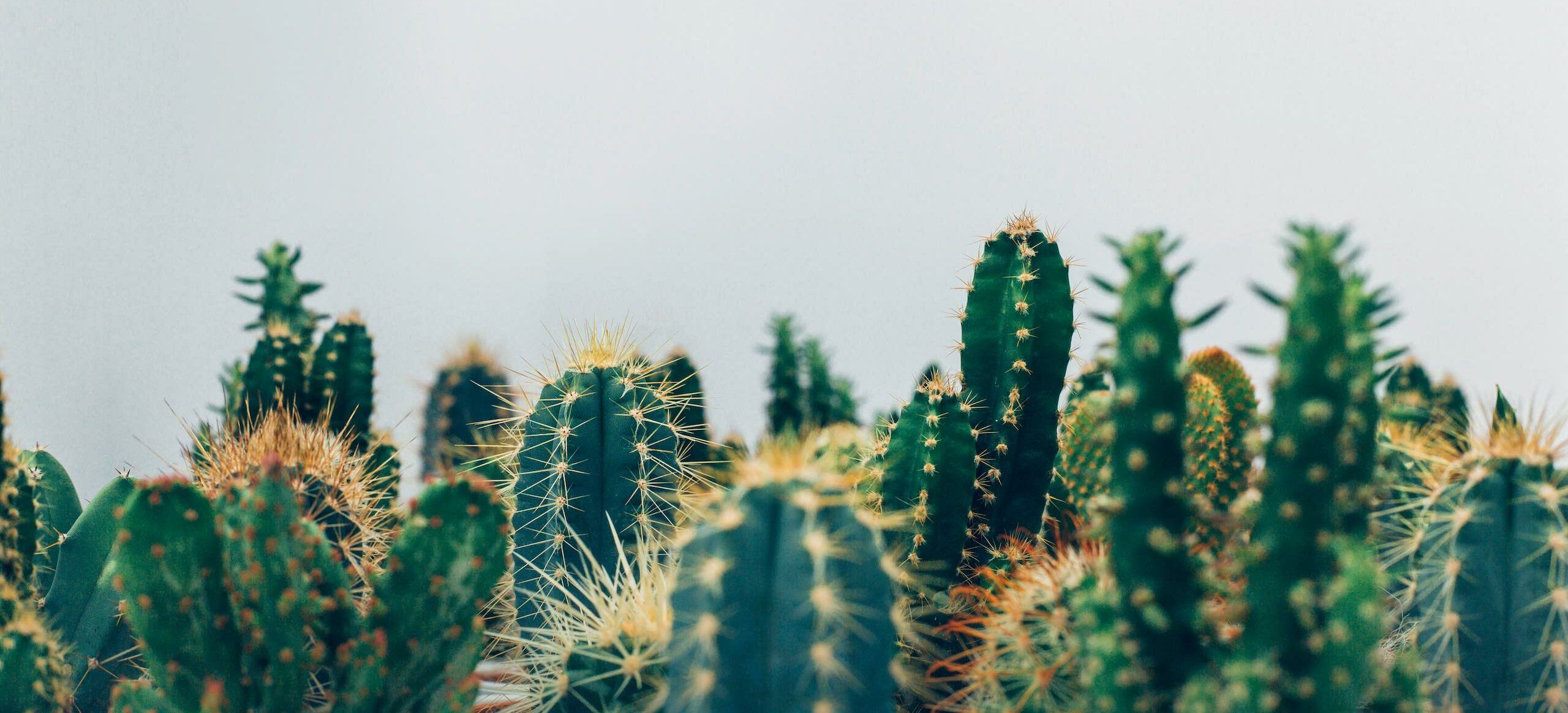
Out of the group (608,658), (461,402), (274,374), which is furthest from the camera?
(461,402)

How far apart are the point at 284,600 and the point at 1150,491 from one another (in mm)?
1268

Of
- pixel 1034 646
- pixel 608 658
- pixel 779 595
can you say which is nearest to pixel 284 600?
pixel 608 658

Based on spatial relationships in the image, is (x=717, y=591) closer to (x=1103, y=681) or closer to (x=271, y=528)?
(x=1103, y=681)

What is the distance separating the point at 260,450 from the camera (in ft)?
6.55

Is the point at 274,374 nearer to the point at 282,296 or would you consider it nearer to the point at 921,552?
the point at 282,296

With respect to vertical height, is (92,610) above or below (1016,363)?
below

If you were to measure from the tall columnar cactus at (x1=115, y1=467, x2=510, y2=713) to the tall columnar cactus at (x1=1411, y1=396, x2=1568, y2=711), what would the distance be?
1499 millimetres

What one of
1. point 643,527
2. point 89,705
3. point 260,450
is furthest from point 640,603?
point 89,705

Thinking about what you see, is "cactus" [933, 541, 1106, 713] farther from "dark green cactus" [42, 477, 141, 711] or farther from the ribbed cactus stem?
"dark green cactus" [42, 477, 141, 711]

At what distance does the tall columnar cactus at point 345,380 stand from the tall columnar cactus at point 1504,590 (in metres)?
2.82

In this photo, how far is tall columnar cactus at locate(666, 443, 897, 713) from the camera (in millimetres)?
1317

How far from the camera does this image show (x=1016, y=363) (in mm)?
2191

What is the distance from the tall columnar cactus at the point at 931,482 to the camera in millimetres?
2043

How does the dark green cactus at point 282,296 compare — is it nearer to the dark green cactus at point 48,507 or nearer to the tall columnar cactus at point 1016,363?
the dark green cactus at point 48,507
